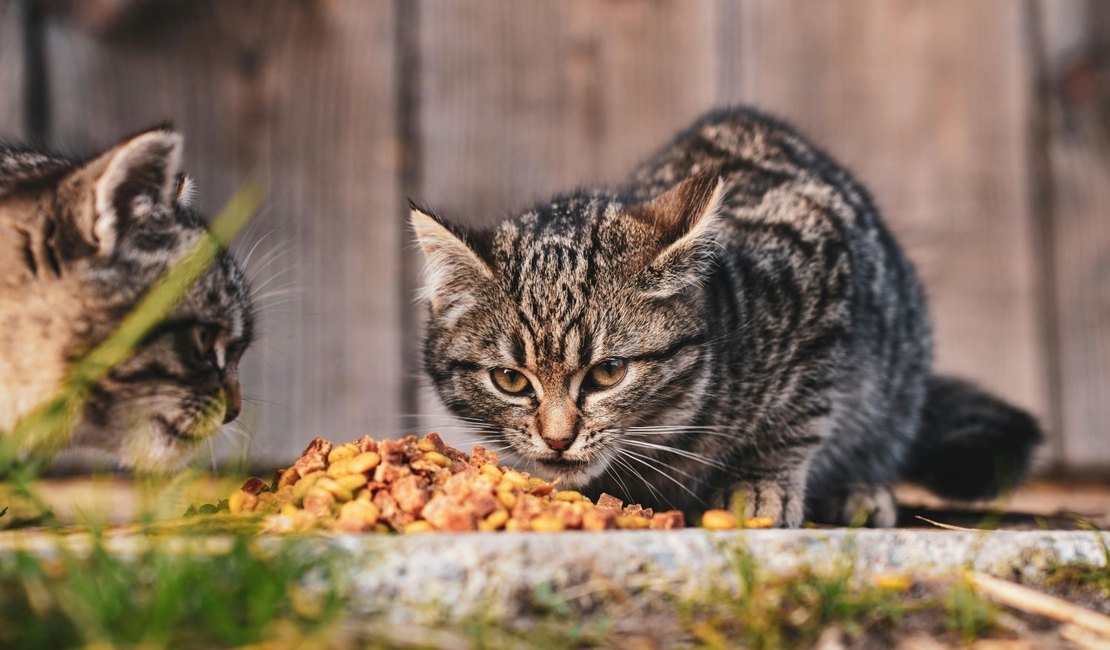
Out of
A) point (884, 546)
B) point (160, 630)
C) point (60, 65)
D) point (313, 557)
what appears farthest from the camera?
point (60, 65)

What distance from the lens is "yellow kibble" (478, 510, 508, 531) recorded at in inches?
80.0

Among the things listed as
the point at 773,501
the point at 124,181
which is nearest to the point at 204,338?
the point at 124,181

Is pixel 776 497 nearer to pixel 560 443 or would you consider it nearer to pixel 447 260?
pixel 560 443

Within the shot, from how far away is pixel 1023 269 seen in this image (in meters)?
4.08

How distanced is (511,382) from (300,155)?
4.66ft

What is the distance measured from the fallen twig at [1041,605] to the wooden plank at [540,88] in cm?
233

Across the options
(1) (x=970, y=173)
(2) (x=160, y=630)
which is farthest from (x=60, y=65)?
(1) (x=970, y=173)

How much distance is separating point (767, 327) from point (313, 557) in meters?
1.68

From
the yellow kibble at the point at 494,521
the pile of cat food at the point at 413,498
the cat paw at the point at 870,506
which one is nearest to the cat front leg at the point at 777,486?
the cat paw at the point at 870,506

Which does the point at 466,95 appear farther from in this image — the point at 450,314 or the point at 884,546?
the point at 884,546

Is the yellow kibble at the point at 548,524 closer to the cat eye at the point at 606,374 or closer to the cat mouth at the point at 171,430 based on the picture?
the cat eye at the point at 606,374

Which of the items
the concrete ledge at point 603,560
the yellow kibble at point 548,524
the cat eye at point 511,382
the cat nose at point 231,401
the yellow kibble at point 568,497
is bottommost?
the concrete ledge at point 603,560

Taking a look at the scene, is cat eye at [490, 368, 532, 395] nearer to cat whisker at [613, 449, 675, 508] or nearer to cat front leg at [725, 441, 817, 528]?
cat whisker at [613, 449, 675, 508]

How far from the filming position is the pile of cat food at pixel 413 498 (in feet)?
6.66
